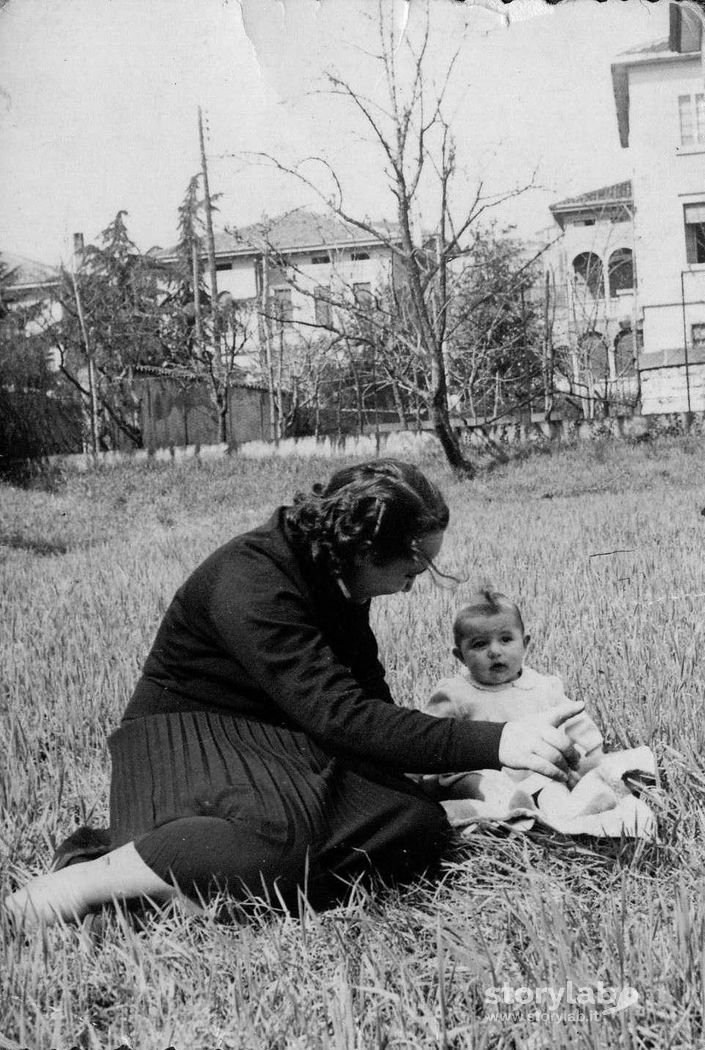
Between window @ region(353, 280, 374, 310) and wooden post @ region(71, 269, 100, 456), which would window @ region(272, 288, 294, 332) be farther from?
wooden post @ region(71, 269, 100, 456)

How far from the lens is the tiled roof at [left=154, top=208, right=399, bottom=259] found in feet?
16.6

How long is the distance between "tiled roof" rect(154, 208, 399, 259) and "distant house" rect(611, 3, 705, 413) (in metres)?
1.59

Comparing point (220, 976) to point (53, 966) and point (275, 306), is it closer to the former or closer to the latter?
point (53, 966)

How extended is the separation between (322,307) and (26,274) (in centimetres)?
339

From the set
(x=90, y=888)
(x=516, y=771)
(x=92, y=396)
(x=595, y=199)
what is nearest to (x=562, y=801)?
(x=516, y=771)

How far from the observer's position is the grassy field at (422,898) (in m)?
1.12

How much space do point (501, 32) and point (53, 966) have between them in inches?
110

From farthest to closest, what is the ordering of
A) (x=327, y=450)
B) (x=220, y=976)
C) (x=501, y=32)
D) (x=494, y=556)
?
(x=327, y=450)
(x=494, y=556)
(x=501, y=32)
(x=220, y=976)

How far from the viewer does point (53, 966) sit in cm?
132

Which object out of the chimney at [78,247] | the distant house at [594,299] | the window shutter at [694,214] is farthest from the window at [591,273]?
the chimney at [78,247]

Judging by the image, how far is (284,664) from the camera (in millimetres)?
1552

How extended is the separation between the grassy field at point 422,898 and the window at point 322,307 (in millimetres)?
3021

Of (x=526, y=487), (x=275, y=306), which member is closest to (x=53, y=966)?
(x=526, y=487)

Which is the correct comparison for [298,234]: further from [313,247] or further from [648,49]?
[648,49]
